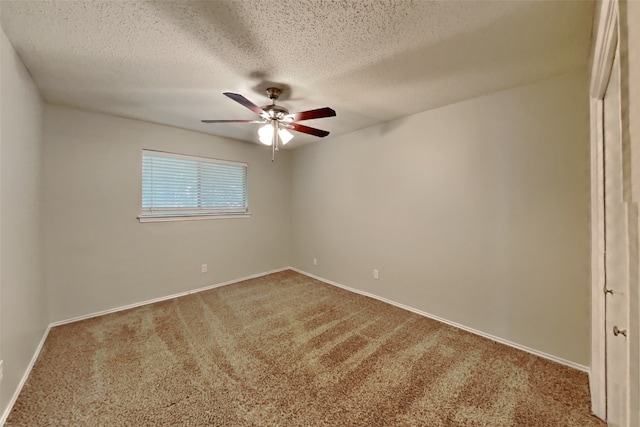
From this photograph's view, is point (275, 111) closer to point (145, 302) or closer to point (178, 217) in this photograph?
point (178, 217)

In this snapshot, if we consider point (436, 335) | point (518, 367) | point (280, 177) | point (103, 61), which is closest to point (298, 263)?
point (280, 177)

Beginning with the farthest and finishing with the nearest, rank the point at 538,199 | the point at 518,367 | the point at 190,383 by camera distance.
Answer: the point at 538,199 → the point at 518,367 → the point at 190,383

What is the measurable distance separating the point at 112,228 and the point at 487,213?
3.96m

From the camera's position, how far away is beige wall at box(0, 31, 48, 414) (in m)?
1.53

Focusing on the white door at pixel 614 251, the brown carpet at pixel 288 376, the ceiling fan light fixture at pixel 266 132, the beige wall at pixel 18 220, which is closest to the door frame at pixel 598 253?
the white door at pixel 614 251

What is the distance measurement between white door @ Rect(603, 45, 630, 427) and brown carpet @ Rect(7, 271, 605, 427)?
1.36 ft

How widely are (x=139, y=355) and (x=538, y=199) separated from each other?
353 cm

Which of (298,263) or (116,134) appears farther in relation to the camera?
(298,263)

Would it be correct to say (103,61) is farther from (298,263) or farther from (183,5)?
(298,263)

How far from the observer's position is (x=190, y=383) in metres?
1.79

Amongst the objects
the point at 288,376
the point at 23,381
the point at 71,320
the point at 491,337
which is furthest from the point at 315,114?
the point at 71,320

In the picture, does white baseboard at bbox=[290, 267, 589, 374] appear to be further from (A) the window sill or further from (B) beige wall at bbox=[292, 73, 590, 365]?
(A) the window sill

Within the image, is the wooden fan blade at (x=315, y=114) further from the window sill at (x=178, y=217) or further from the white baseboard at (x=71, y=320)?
the white baseboard at (x=71, y=320)

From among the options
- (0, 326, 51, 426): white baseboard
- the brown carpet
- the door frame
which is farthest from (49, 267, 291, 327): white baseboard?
the door frame
